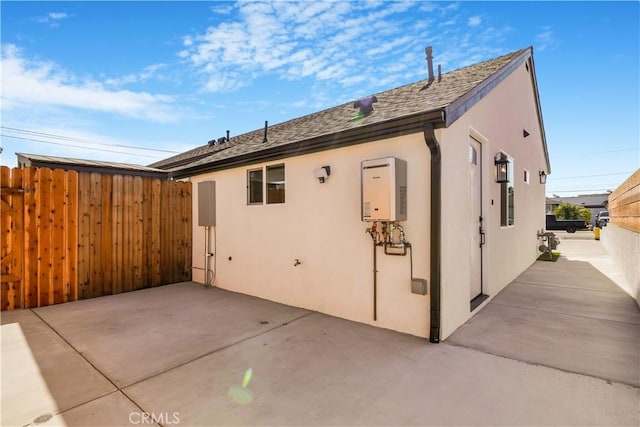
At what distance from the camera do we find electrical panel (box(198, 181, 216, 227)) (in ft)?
22.4

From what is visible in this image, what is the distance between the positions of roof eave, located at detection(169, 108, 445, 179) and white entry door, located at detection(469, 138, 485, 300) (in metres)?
1.90

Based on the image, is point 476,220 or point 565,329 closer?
point 565,329

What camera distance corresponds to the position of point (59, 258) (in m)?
5.51

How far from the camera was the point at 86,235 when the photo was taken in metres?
5.82

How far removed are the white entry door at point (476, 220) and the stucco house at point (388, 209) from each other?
1.0 inches

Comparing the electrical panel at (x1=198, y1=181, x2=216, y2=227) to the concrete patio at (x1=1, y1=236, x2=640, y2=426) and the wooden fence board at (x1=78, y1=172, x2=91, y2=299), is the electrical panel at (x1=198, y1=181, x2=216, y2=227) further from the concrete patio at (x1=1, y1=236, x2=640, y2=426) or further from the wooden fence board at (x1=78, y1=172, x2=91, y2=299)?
the concrete patio at (x1=1, y1=236, x2=640, y2=426)

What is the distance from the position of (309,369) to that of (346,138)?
118 inches

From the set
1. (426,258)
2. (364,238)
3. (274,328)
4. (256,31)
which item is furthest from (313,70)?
(274,328)

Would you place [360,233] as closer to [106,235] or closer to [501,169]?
[501,169]

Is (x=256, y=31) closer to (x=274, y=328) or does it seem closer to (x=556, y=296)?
(x=274, y=328)

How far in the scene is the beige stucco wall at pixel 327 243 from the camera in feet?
12.6

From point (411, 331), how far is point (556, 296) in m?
3.71

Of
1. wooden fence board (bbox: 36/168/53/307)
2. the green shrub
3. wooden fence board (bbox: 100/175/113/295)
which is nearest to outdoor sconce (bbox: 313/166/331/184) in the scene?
wooden fence board (bbox: 100/175/113/295)

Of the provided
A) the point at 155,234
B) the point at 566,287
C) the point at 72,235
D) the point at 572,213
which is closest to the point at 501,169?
the point at 566,287
